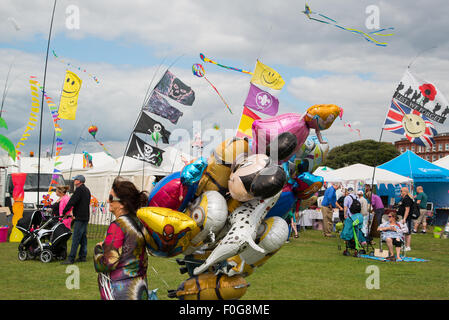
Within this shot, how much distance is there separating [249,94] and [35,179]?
984 cm

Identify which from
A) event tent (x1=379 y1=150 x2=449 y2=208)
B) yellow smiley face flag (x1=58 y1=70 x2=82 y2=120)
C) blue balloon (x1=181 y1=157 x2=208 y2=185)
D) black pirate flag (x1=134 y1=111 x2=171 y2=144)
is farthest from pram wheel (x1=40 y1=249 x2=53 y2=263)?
event tent (x1=379 y1=150 x2=449 y2=208)

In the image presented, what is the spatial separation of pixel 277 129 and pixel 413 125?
727 cm

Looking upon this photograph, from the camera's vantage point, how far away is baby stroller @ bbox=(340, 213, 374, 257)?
429 inches

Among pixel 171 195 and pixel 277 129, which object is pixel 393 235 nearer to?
pixel 277 129

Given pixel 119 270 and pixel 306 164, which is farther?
pixel 306 164

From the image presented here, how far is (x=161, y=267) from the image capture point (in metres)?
8.39

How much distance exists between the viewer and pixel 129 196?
11.3ft

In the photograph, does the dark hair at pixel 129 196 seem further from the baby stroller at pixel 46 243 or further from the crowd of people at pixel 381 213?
the crowd of people at pixel 381 213

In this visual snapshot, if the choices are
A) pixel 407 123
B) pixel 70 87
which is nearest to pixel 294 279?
pixel 407 123

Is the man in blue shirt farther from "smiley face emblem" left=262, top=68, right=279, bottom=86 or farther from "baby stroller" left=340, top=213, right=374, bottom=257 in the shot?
"smiley face emblem" left=262, top=68, right=279, bottom=86

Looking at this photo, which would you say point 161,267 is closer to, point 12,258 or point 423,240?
point 12,258

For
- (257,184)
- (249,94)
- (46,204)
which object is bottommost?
(46,204)

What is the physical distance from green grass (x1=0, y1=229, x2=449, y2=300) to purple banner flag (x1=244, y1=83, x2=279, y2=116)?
402 cm
